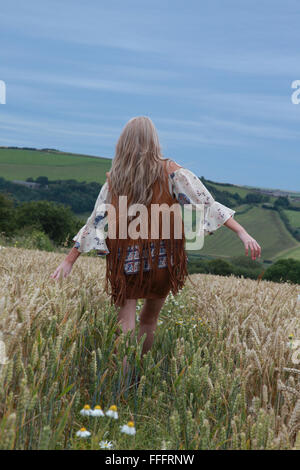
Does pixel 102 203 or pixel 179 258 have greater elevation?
pixel 102 203

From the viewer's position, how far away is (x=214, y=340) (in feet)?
11.8

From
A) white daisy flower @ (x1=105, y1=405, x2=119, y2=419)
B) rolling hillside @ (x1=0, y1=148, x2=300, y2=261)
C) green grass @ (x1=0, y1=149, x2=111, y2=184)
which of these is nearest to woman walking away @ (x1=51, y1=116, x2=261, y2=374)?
white daisy flower @ (x1=105, y1=405, x2=119, y2=419)

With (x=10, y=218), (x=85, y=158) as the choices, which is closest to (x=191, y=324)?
(x=10, y=218)

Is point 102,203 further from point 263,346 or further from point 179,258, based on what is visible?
point 263,346

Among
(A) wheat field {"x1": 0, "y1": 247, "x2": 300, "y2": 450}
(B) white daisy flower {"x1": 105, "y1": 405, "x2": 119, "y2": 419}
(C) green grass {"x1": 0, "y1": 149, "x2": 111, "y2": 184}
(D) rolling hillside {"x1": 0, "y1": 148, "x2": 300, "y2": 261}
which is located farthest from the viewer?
(C) green grass {"x1": 0, "y1": 149, "x2": 111, "y2": 184}

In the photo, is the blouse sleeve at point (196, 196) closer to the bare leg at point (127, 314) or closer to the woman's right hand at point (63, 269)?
the bare leg at point (127, 314)

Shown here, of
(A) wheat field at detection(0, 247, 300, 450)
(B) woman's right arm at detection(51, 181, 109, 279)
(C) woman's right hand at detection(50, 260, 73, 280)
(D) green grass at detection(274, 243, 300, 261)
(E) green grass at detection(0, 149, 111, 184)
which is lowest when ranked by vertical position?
(D) green grass at detection(274, 243, 300, 261)

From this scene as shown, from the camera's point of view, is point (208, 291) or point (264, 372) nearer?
point (264, 372)

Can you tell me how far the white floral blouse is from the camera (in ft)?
10.5

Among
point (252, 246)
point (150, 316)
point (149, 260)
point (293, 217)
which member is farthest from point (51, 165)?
point (252, 246)

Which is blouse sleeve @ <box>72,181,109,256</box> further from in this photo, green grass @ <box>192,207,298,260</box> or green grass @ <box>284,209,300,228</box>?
green grass @ <box>284,209,300,228</box>

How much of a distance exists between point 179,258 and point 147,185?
529 millimetres

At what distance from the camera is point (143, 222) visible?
10.4ft

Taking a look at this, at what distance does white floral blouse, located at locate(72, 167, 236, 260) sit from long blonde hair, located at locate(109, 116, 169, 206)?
12cm
